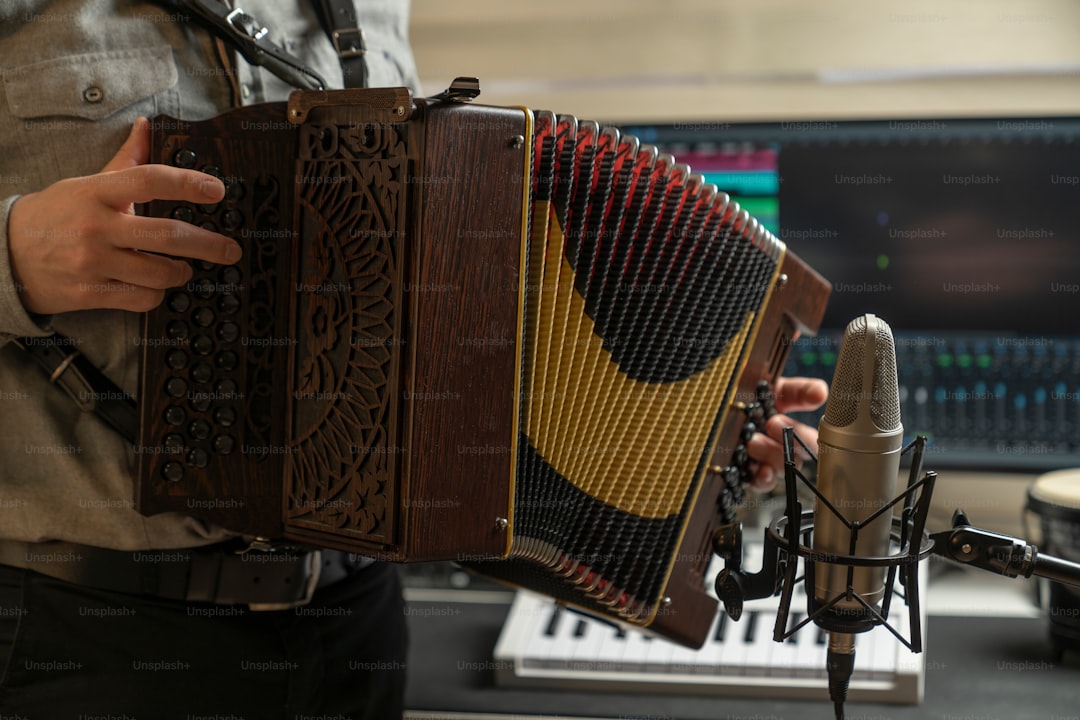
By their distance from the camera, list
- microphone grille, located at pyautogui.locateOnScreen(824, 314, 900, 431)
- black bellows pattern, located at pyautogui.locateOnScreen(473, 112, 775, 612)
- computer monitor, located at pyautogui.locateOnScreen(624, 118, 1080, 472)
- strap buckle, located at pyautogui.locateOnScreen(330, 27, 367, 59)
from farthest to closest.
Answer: computer monitor, located at pyautogui.locateOnScreen(624, 118, 1080, 472) → strap buckle, located at pyautogui.locateOnScreen(330, 27, 367, 59) → black bellows pattern, located at pyautogui.locateOnScreen(473, 112, 775, 612) → microphone grille, located at pyautogui.locateOnScreen(824, 314, 900, 431)

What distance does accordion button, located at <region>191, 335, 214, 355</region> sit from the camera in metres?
0.85

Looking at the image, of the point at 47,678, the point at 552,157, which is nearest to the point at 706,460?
the point at 552,157

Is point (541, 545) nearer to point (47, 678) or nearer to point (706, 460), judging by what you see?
point (706, 460)

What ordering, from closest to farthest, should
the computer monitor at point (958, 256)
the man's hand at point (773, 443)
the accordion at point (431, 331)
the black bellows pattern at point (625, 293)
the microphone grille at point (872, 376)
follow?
1. the microphone grille at point (872, 376)
2. the accordion at point (431, 331)
3. the black bellows pattern at point (625, 293)
4. the man's hand at point (773, 443)
5. the computer monitor at point (958, 256)

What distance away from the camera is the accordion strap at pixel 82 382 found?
907 mm

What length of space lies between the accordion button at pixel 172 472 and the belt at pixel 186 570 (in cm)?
9

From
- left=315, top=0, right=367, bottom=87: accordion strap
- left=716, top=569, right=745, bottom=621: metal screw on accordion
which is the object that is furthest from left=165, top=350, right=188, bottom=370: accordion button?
left=716, top=569, right=745, bottom=621: metal screw on accordion

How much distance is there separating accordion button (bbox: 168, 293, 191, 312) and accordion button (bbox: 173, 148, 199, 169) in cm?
10

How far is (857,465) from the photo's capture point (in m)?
0.67

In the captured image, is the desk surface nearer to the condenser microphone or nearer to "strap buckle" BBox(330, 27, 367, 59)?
the condenser microphone

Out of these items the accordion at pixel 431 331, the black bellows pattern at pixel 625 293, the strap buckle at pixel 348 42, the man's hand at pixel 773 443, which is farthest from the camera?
the man's hand at pixel 773 443

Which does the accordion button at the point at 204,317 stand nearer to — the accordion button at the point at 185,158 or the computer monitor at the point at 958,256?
the accordion button at the point at 185,158

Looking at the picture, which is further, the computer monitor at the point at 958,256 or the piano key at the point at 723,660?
the computer monitor at the point at 958,256

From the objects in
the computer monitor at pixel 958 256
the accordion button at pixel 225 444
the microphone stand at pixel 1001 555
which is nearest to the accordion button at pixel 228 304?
the accordion button at pixel 225 444
